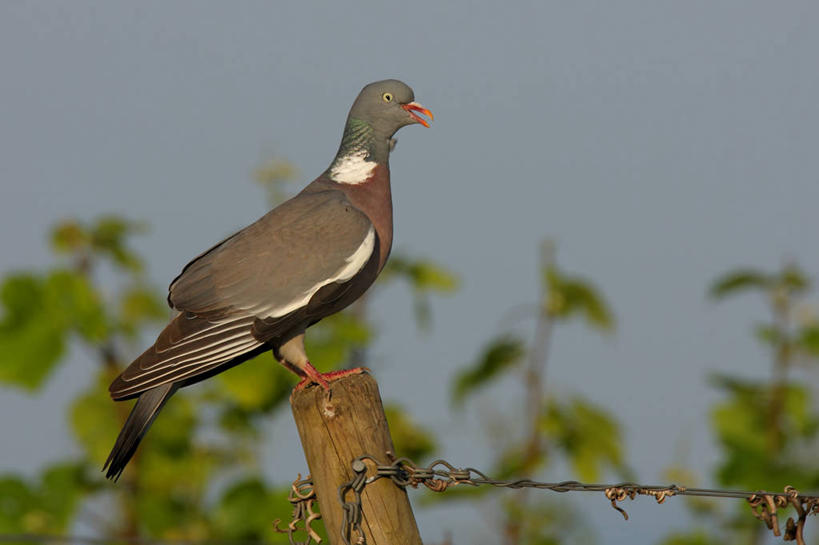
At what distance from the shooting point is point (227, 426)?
294 inches

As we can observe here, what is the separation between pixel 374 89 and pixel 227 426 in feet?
11.7

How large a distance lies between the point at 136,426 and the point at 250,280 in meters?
0.74

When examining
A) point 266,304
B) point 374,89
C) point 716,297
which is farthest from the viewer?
point 716,297

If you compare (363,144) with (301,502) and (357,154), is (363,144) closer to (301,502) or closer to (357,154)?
(357,154)

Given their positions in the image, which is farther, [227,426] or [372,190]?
[227,426]

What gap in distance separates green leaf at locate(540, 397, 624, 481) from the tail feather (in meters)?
3.08

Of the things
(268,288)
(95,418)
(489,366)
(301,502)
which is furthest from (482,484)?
(95,418)

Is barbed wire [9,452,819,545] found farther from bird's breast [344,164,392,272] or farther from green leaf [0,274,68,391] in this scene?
green leaf [0,274,68,391]

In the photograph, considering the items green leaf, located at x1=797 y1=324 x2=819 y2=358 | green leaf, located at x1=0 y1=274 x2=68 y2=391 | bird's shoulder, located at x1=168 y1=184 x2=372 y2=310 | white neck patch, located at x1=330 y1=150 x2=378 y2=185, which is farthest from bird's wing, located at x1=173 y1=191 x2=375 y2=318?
green leaf, located at x1=797 y1=324 x2=819 y2=358

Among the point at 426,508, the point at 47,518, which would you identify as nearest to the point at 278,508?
the point at 426,508

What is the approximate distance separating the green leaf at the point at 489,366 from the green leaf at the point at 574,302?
0.33 meters

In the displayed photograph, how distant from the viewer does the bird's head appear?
15.6ft

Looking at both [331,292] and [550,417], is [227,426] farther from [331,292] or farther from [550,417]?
[331,292]

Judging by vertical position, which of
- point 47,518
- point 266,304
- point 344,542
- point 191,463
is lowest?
point 344,542
